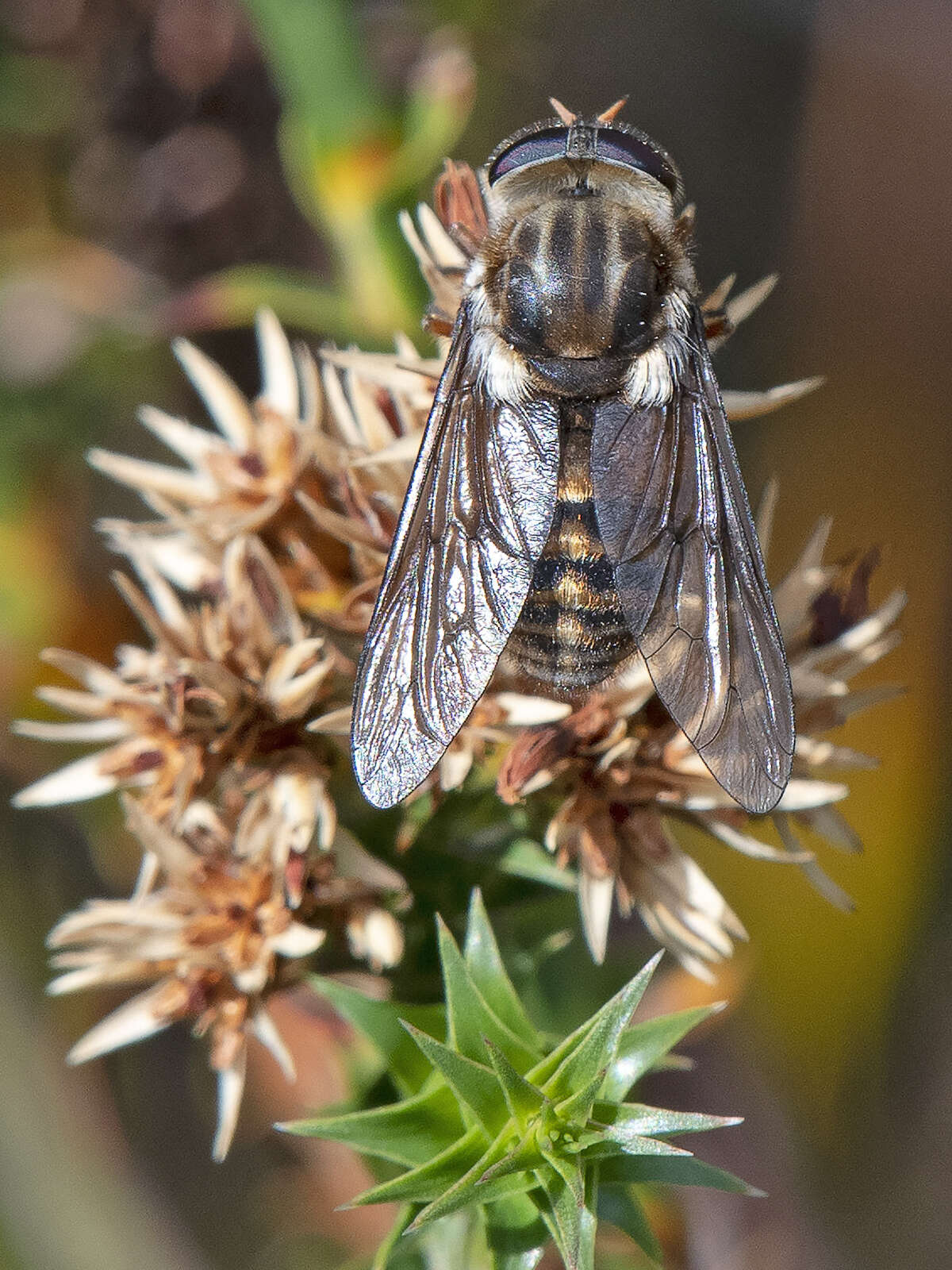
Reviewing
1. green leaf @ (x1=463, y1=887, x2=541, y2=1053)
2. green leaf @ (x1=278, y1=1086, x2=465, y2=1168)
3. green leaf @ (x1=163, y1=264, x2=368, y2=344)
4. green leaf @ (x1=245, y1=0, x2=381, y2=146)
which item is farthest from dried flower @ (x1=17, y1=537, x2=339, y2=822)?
green leaf @ (x1=245, y1=0, x2=381, y2=146)

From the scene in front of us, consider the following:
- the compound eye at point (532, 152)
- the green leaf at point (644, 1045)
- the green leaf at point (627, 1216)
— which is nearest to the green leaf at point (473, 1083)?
the green leaf at point (644, 1045)

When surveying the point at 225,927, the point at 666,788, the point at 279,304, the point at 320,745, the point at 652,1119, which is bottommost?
the point at 652,1119

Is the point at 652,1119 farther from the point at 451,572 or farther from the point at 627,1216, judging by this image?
the point at 451,572

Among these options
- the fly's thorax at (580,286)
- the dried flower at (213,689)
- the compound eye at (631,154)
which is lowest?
the dried flower at (213,689)

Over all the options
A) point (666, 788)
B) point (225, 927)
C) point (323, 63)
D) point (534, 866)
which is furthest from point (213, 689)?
point (323, 63)

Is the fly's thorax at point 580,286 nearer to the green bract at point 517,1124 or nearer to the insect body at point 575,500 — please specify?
the insect body at point 575,500
